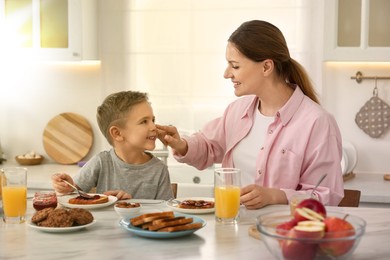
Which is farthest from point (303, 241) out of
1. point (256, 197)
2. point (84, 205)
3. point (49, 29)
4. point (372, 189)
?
point (49, 29)

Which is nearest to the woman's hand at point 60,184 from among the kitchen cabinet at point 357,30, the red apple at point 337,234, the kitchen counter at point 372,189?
the red apple at point 337,234

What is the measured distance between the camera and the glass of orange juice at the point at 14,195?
1.92 m

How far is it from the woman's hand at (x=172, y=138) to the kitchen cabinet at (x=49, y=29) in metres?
1.48

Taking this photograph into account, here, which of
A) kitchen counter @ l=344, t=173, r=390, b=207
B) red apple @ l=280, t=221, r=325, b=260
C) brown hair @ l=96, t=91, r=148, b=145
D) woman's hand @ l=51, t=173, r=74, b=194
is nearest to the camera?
red apple @ l=280, t=221, r=325, b=260

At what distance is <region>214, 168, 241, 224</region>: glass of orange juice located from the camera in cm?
189

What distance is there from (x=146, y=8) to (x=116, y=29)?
229 millimetres

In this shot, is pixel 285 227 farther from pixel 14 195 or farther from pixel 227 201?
pixel 14 195

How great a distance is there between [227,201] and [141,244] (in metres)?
0.31

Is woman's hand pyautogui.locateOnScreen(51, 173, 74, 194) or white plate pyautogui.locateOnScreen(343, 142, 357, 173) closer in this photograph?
woman's hand pyautogui.locateOnScreen(51, 173, 74, 194)

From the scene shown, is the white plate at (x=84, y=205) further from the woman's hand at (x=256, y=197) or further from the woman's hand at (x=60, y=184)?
the woman's hand at (x=256, y=197)

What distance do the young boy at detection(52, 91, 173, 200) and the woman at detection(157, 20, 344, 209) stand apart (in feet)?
0.32

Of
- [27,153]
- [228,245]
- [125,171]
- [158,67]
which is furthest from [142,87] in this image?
[228,245]

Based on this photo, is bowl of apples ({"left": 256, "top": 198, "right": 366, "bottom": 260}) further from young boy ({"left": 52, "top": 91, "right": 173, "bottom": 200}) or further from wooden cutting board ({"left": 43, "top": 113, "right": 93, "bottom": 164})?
wooden cutting board ({"left": 43, "top": 113, "right": 93, "bottom": 164})

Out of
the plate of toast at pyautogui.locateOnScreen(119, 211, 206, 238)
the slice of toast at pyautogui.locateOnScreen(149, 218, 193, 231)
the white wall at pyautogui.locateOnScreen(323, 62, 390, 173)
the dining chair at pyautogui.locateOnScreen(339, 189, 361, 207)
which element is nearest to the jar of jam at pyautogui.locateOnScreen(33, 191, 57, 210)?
the plate of toast at pyautogui.locateOnScreen(119, 211, 206, 238)
